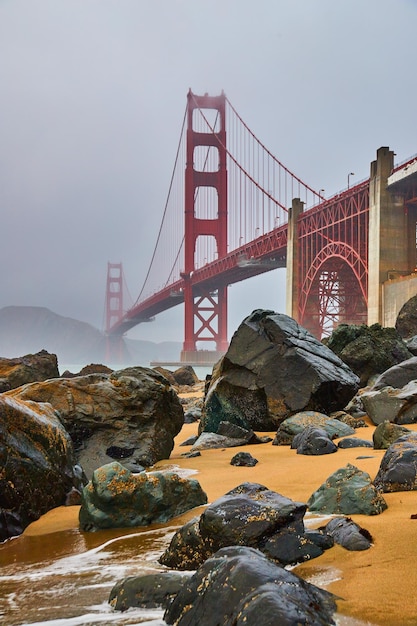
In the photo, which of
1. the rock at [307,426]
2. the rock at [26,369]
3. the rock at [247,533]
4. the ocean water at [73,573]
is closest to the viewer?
the ocean water at [73,573]

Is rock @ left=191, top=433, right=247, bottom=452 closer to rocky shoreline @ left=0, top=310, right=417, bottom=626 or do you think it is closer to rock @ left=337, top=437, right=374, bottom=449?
rocky shoreline @ left=0, top=310, right=417, bottom=626

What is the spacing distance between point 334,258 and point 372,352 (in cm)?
2314

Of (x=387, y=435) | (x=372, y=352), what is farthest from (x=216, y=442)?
(x=372, y=352)

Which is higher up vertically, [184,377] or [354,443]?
[354,443]

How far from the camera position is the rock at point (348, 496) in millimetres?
2766

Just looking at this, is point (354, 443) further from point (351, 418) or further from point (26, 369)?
point (26, 369)

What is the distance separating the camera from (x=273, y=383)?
6.28m

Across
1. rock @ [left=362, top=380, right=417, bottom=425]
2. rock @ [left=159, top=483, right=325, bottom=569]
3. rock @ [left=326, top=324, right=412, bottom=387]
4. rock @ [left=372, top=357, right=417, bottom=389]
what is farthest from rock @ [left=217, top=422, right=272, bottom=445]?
rock @ [left=326, top=324, right=412, bottom=387]

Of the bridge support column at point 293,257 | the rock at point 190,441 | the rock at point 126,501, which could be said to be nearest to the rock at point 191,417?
the rock at point 190,441

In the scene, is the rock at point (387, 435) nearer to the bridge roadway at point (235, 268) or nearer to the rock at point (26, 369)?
the rock at point (26, 369)

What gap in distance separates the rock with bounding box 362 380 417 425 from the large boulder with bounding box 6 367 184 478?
184 centimetres

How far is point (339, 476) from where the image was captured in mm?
3023

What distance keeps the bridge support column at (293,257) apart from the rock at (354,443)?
2996 cm

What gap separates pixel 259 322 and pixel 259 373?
849 millimetres
